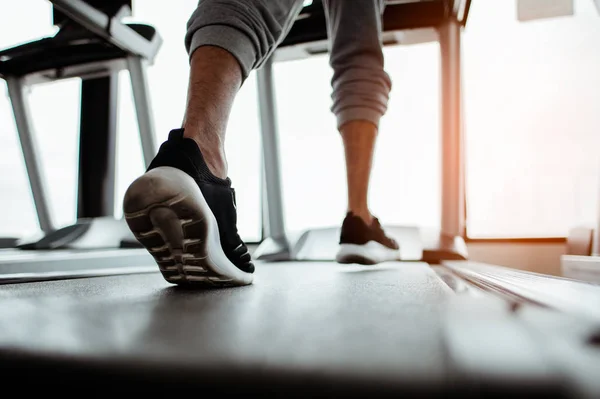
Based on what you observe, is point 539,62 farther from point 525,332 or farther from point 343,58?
point 525,332

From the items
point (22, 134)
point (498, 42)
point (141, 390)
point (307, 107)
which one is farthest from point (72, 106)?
point (141, 390)

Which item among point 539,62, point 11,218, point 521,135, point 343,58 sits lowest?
point 11,218

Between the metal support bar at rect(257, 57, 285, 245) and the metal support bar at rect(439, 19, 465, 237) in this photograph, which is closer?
the metal support bar at rect(439, 19, 465, 237)

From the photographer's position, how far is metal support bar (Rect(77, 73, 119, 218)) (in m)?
2.92

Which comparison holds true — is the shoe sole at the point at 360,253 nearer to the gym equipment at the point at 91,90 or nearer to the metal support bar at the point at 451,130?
the metal support bar at the point at 451,130

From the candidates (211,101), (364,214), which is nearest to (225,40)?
(211,101)

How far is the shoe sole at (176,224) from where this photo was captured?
618 mm

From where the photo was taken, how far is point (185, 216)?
25.2 inches

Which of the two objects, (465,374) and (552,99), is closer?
(465,374)

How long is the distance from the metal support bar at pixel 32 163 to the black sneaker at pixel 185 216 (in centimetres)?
296

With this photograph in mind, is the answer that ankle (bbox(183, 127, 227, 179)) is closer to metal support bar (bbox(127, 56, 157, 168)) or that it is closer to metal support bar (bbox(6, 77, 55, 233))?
metal support bar (bbox(127, 56, 157, 168))

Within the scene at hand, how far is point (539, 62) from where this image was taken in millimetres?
2357

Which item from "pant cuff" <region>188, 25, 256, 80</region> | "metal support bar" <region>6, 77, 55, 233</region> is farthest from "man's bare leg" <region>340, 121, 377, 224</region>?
"metal support bar" <region>6, 77, 55, 233</region>

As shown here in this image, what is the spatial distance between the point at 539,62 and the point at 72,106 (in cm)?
303
